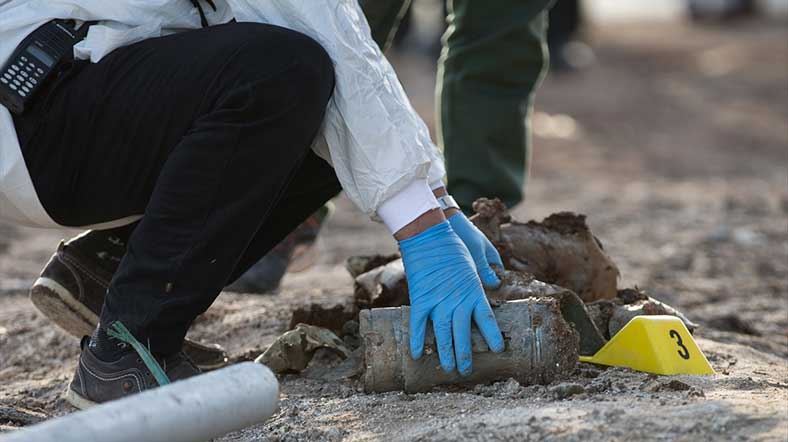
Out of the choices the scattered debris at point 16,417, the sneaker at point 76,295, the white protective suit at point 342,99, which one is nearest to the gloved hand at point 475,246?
the white protective suit at point 342,99

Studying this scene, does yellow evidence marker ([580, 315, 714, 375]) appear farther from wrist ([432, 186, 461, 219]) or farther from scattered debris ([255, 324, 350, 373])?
scattered debris ([255, 324, 350, 373])

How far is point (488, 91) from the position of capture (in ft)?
11.7

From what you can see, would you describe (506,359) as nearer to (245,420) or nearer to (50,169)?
(245,420)

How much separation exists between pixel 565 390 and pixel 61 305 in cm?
111

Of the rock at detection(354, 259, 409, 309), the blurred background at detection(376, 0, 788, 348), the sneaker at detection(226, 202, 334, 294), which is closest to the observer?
the rock at detection(354, 259, 409, 309)

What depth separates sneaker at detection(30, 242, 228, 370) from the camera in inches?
102

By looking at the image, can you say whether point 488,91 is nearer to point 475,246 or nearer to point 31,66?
point 475,246

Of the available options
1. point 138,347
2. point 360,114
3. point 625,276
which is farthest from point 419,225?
point 625,276

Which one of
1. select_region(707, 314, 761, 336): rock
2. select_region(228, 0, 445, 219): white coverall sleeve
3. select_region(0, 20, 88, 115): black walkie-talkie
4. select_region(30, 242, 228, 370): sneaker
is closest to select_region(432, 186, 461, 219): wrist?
select_region(228, 0, 445, 219): white coverall sleeve

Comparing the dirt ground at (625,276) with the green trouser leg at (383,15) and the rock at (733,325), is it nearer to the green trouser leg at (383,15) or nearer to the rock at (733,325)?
the rock at (733,325)

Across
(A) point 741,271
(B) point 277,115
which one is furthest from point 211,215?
(A) point 741,271

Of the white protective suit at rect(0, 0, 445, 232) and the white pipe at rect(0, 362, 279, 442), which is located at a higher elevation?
the white protective suit at rect(0, 0, 445, 232)

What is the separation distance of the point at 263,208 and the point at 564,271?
0.90m

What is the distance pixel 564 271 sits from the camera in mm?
2846
